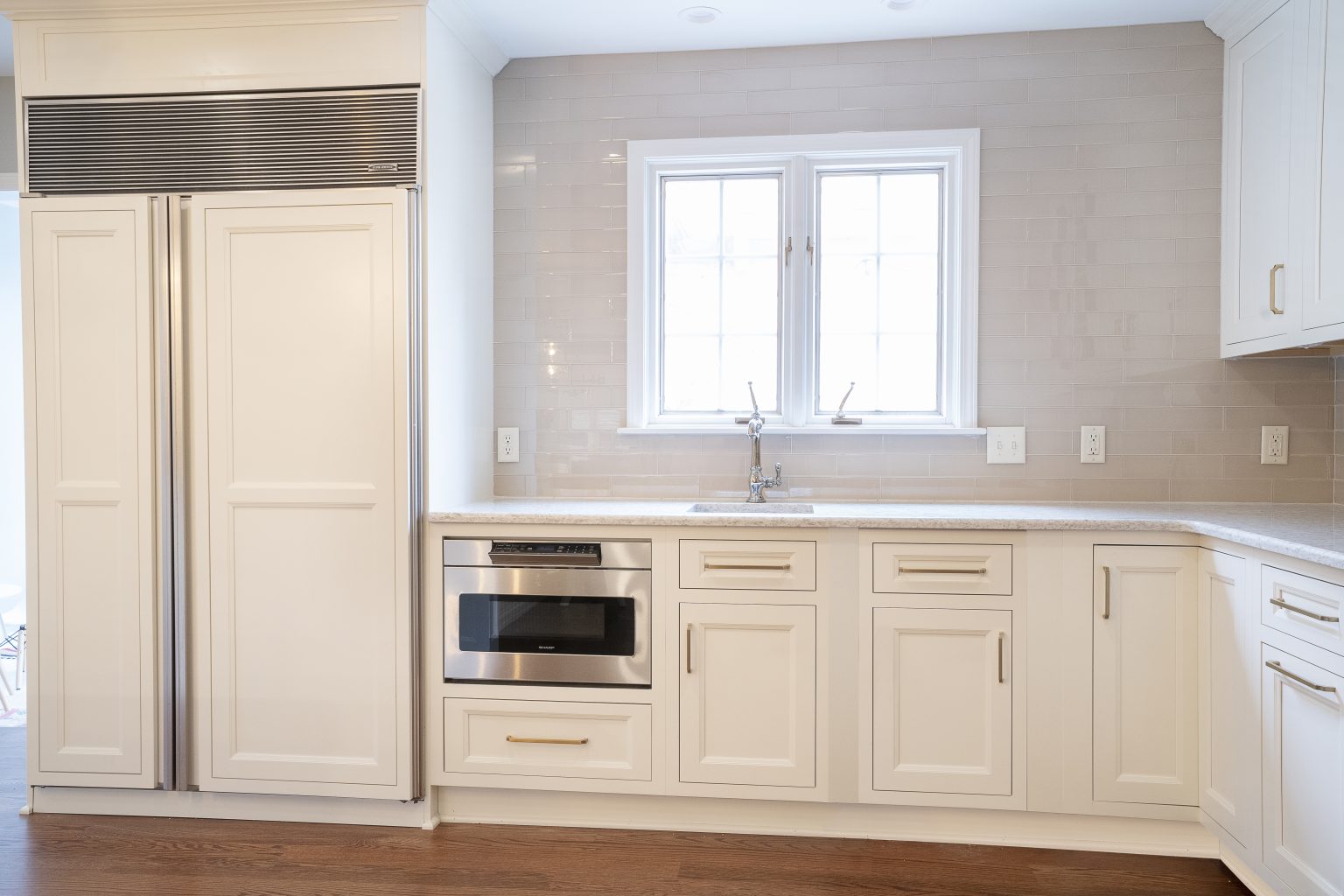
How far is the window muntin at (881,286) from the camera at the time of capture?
3.00 m

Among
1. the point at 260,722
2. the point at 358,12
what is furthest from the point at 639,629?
the point at 358,12

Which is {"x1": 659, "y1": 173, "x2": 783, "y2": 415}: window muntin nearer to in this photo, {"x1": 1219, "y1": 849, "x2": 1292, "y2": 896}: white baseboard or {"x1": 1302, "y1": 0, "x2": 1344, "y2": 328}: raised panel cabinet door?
{"x1": 1302, "y1": 0, "x2": 1344, "y2": 328}: raised panel cabinet door

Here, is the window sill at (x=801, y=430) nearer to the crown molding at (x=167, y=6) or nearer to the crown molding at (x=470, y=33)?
the crown molding at (x=470, y=33)

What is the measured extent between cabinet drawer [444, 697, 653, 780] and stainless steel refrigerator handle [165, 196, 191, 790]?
81 centimetres

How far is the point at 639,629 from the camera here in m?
2.49

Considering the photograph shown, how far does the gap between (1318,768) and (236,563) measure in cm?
281

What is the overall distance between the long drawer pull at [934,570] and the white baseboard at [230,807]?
5.22 ft

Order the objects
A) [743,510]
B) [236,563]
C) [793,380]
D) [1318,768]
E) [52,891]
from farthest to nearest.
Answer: [793,380]
[743,510]
[236,563]
[52,891]
[1318,768]

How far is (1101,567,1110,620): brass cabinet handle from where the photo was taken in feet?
7.70

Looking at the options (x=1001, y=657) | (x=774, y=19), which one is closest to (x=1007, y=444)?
(x=1001, y=657)

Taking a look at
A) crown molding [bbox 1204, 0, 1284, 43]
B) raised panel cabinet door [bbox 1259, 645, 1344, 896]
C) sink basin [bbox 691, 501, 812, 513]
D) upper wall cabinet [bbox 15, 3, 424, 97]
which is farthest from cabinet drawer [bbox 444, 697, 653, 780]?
crown molding [bbox 1204, 0, 1284, 43]

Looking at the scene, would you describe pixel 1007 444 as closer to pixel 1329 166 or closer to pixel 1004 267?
pixel 1004 267

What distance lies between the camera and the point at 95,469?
255 cm

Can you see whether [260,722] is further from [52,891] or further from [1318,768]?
[1318,768]
